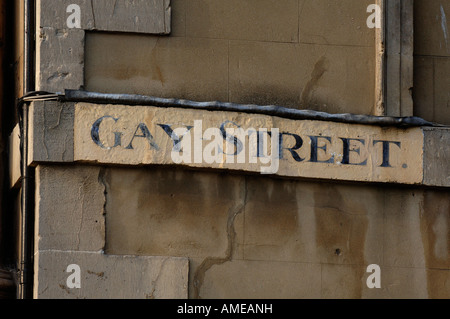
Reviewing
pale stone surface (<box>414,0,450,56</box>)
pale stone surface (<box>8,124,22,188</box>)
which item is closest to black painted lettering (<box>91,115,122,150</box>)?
pale stone surface (<box>8,124,22,188</box>)

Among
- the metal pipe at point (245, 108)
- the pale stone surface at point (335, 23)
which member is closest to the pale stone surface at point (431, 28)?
the pale stone surface at point (335, 23)

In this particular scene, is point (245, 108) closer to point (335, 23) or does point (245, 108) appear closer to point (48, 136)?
point (335, 23)

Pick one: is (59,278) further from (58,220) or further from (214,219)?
(214,219)

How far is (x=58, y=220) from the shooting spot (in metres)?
10.7

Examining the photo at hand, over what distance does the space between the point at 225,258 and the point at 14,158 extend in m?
1.99

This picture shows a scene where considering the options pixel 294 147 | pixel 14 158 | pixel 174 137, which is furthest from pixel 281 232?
pixel 14 158

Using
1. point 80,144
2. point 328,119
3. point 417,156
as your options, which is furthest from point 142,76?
point 417,156

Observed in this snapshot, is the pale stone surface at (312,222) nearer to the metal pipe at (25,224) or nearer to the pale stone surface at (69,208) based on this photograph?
the pale stone surface at (69,208)

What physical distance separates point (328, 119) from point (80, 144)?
1.93 m

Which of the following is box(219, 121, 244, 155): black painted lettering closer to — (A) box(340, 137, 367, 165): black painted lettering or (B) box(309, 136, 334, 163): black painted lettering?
(B) box(309, 136, 334, 163): black painted lettering

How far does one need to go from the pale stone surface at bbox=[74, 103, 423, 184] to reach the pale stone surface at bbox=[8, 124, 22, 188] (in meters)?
0.74

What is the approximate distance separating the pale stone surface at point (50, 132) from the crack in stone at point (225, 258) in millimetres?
1266

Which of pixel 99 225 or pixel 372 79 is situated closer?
pixel 99 225

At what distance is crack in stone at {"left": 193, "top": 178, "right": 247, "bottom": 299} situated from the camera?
10.8 meters
